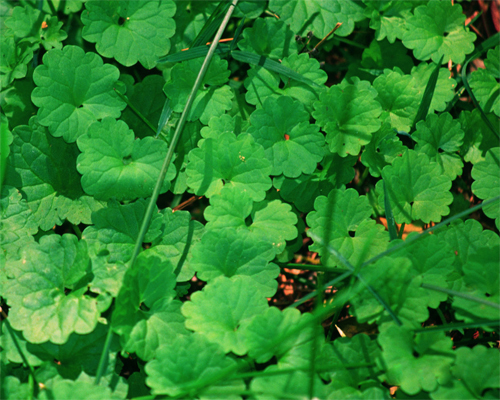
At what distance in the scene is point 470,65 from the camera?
3.00m

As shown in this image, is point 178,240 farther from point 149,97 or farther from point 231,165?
point 149,97

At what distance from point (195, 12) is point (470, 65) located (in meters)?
1.88

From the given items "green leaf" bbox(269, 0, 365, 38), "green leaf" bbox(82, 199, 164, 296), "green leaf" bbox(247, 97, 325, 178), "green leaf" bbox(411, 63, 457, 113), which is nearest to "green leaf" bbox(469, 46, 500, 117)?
"green leaf" bbox(411, 63, 457, 113)

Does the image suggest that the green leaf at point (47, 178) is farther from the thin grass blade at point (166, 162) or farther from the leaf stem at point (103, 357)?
the leaf stem at point (103, 357)

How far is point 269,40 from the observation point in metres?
2.48

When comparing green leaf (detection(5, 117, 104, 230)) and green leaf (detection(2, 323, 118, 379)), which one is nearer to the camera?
green leaf (detection(2, 323, 118, 379))

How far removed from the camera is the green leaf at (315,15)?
97.9 inches

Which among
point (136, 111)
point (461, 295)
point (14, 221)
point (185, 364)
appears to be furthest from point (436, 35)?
point (14, 221)

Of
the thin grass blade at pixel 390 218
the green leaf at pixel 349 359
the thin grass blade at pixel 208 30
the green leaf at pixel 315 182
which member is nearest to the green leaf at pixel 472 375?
the green leaf at pixel 349 359

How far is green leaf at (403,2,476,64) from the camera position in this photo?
2.58m

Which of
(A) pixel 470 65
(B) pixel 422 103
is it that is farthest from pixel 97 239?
(A) pixel 470 65

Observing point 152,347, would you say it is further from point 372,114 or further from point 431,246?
point 372,114

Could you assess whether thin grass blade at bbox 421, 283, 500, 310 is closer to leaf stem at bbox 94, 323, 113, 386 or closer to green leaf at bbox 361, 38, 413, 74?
leaf stem at bbox 94, 323, 113, 386

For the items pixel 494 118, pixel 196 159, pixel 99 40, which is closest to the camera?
pixel 196 159
